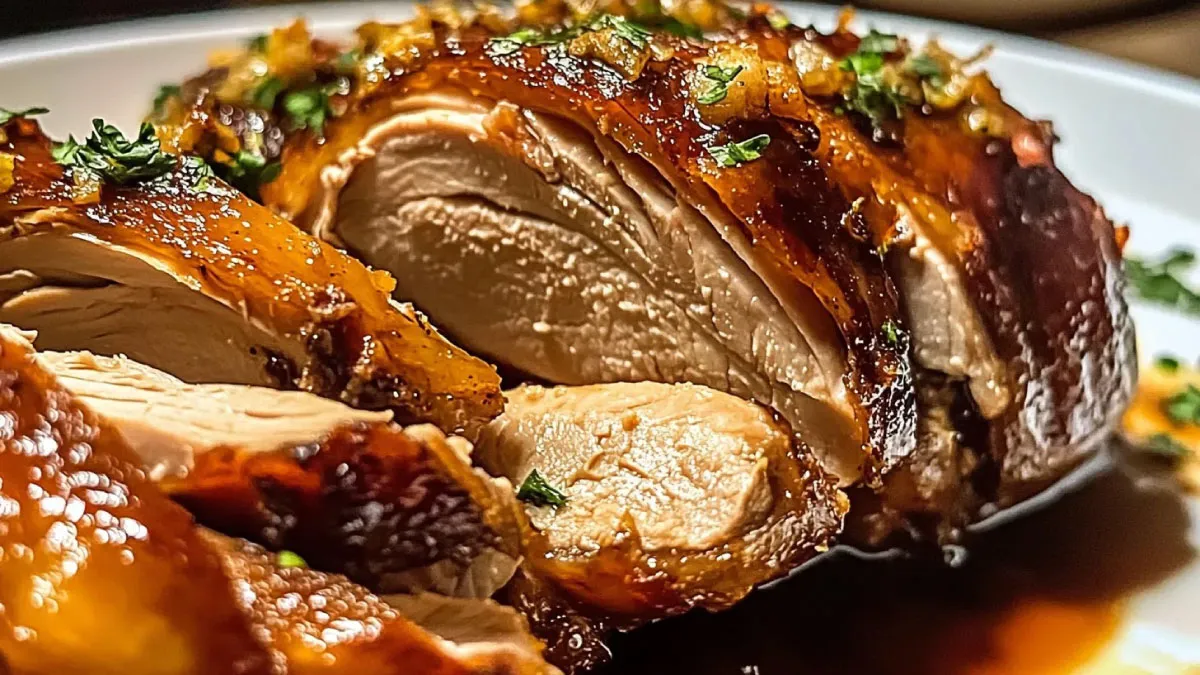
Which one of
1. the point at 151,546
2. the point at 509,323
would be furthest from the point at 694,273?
the point at 151,546

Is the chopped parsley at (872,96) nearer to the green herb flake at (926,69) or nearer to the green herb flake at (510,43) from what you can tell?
the green herb flake at (926,69)

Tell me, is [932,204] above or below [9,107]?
above

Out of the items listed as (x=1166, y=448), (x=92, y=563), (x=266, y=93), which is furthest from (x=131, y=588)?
(x=1166, y=448)

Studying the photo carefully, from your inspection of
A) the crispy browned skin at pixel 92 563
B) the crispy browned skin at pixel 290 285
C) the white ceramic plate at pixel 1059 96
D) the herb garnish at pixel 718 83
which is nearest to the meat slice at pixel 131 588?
the crispy browned skin at pixel 92 563

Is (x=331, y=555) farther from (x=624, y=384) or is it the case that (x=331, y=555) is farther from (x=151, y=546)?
(x=624, y=384)

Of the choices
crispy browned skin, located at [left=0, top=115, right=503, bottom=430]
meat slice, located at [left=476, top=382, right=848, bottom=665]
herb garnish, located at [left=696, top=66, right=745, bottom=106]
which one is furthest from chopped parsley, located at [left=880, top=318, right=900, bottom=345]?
crispy browned skin, located at [left=0, top=115, right=503, bottom=430]
